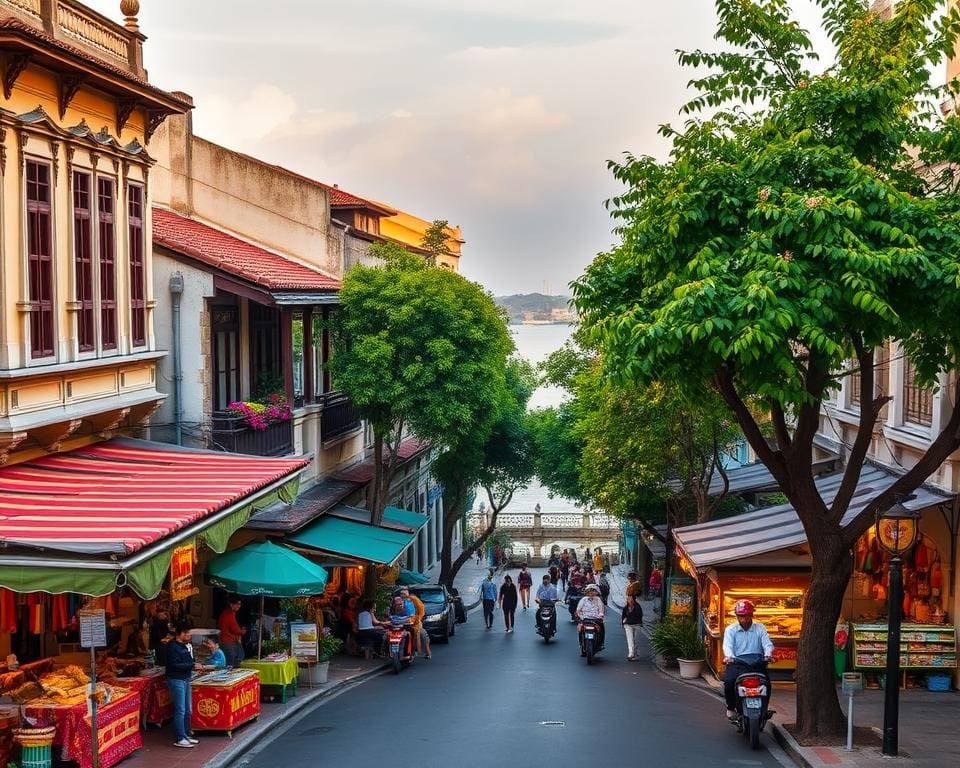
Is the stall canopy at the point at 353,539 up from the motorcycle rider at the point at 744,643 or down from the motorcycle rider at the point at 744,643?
up

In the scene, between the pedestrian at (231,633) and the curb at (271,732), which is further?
the pedestrian at (231,633)

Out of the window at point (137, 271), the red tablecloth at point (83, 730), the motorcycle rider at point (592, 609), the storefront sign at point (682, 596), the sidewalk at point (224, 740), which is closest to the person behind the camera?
the red tablecloth at point (83, 730)

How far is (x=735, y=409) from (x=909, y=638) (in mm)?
5866

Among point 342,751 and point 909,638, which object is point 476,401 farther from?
point 342,751

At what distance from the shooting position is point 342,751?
48.5 feet

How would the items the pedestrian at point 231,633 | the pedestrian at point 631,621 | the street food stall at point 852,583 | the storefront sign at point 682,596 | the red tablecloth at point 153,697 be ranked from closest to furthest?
1. the red tablecloth at point 153,697
2. the pedestrian at point 231,633
3. the street food stall at point 852,583
4. the pedestrian at point 631,621
5. the storefront sign at point 682,596

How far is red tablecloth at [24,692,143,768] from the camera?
13281mm

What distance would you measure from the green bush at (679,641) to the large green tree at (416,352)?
22.6 feet

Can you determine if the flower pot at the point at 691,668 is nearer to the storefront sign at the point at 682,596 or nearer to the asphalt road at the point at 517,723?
the asphalt road at the point at 517,723

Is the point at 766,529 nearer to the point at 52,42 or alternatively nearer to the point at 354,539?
the point at 354,539

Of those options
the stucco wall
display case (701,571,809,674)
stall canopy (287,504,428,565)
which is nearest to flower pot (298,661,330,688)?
stall canopy (287,504,428,565)

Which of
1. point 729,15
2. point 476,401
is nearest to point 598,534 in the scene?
point 476,401

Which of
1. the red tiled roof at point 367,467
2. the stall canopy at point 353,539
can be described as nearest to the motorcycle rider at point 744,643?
the stall canopy at point 353,539

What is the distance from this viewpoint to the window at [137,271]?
66.7 feet
